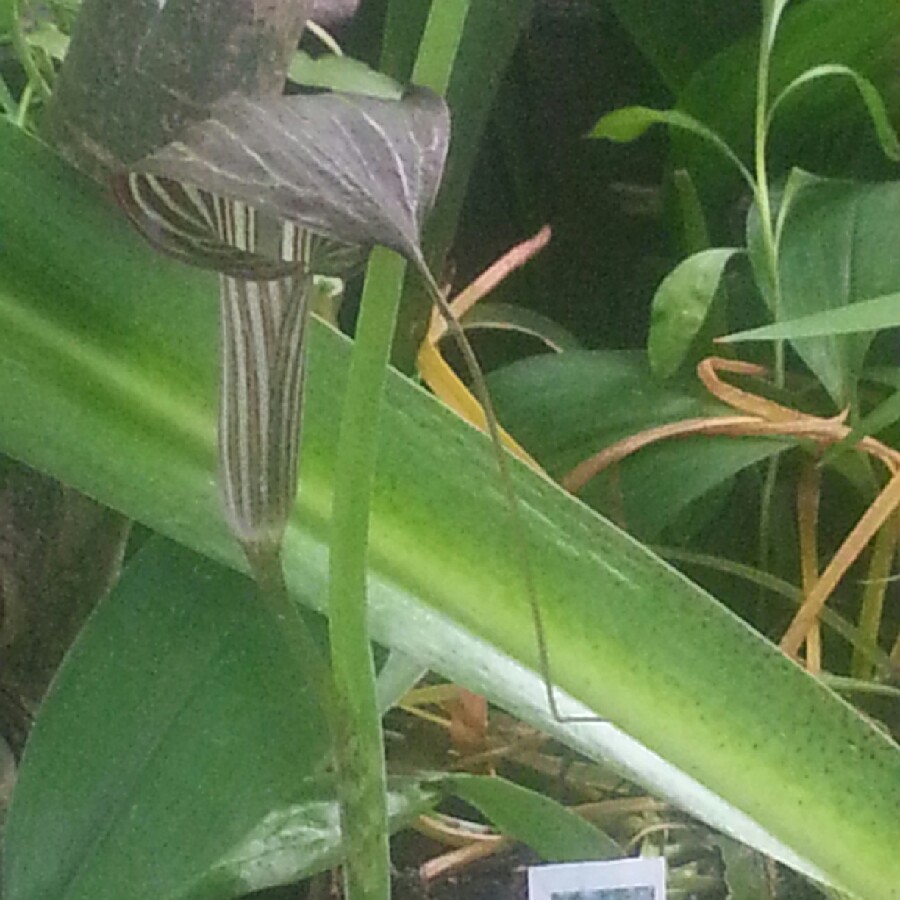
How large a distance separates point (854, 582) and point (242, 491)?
0.37 meters

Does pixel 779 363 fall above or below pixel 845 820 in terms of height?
above

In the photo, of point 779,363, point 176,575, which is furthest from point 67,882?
point 779,363

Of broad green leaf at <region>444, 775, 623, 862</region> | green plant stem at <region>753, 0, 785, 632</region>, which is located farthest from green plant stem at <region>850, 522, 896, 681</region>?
broad green leaf at <region>444, 775, 623, 862</region>

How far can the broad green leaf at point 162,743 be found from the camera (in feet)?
1.06

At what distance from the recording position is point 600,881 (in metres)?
0.40

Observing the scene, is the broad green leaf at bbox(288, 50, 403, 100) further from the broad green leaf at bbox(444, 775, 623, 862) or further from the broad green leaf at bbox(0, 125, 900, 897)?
the broad green leaf at bbox(444, 775, 623, 862)

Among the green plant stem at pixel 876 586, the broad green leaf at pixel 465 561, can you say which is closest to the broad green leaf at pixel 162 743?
the broad green leaf at pixel 465 561

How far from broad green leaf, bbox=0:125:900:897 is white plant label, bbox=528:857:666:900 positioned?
94mm

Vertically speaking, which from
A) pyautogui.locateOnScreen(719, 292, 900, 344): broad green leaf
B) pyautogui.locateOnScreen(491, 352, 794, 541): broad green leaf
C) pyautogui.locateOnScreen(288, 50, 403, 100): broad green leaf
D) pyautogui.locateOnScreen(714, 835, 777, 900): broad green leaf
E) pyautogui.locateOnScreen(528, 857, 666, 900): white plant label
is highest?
pyautogui.locateOnScreen(288, 50, 403, 100): broad green leaf

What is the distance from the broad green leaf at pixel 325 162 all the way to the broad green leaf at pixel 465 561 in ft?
0.46

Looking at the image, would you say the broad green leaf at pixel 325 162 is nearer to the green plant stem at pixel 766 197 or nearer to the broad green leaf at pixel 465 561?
the broad green leaf at pixel 465 561

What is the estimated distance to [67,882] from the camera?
1.06 feet

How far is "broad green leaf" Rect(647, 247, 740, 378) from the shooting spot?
1.43ft

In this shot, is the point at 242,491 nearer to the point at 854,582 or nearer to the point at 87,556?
the point at 87,556
